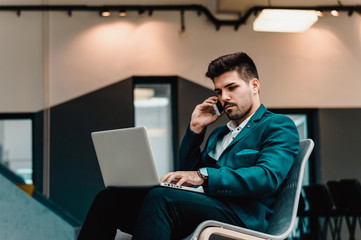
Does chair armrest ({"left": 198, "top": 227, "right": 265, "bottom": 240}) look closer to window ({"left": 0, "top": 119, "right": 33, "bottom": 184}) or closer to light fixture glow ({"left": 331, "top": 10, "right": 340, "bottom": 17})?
window ({"left": 0, "top": 119, "right": 33, "bottom": 184})

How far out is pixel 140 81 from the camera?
6.78 metres

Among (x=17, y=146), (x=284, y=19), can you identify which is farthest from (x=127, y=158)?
(x=17, y=146)

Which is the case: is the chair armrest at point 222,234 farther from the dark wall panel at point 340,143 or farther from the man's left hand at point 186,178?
the dark wall panel at point 340,143

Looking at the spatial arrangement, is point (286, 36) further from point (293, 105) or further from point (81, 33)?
point (81, 33)

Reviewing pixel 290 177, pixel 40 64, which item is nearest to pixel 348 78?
pixel 40 64

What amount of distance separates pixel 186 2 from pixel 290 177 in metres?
5.48

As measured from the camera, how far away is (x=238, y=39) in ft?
22.8

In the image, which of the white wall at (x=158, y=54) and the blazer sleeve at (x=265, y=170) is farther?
the white wall at (x=158, y=54)

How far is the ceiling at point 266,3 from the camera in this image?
675 centimetres

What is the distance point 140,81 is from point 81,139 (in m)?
1.15

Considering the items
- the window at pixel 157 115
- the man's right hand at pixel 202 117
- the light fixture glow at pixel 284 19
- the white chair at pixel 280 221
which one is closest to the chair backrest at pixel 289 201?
the white chair at pixel 280 221

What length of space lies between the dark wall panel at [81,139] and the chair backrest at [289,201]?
4.74 m

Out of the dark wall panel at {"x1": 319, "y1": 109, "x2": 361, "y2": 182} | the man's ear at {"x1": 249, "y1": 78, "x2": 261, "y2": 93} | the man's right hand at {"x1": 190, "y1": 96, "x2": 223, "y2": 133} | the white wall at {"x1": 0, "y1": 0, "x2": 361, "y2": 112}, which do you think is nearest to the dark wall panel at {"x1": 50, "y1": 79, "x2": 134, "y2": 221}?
the white wall at {"x1": 0, "y1": 0, "x2": 361, "y2": 112}

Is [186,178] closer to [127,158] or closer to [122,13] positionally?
[127,158]
